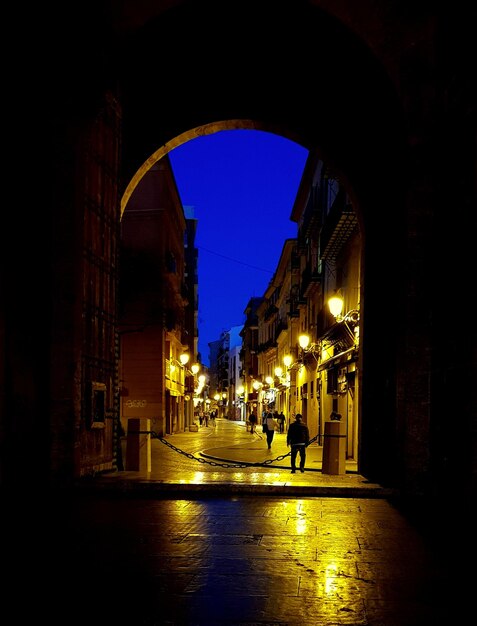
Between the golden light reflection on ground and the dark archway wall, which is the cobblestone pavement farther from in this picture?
the dark archway wall

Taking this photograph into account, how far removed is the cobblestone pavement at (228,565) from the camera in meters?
4.53

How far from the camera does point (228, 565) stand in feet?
19.2

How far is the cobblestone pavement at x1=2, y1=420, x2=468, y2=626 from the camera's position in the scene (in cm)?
453

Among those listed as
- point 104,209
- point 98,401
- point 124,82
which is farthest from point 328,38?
point 98,401

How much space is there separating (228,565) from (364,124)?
10422mm

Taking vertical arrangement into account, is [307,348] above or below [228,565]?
above

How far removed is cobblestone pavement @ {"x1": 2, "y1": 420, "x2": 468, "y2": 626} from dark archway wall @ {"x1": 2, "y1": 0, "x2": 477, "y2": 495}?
78.1 inches

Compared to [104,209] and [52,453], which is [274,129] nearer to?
[104,209]

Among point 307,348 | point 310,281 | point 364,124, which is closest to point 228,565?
point 364,124

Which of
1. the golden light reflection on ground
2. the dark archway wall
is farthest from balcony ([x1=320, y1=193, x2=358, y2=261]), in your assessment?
the golden light reflection on ground

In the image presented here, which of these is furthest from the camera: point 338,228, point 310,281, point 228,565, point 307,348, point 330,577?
point 310,281

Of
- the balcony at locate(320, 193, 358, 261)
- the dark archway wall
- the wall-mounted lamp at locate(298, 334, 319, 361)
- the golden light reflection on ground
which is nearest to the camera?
the golden light reflection on ground

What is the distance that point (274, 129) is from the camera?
15008mm

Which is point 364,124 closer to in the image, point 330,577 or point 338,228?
point 338,228
